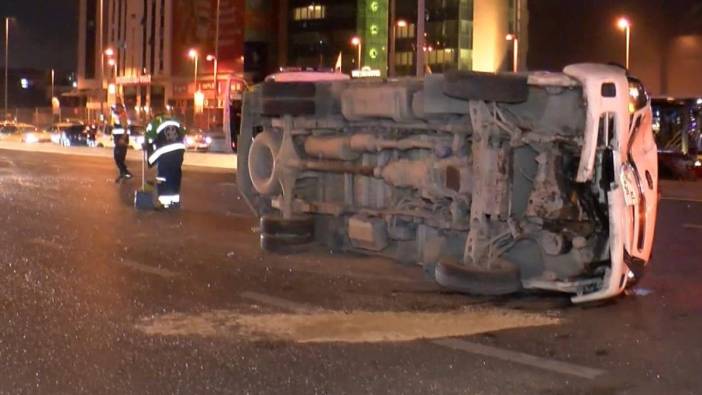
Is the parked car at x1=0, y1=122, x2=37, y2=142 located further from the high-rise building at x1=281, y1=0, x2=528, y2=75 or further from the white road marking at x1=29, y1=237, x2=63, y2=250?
the white road marking at x1=29, y1=237, x2=63, y2=250

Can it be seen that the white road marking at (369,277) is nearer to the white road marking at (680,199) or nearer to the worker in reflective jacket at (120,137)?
the worker in reflective jacket at (120,137)

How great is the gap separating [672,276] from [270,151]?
4.09 meters

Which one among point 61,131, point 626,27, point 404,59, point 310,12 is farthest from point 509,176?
point 310,12

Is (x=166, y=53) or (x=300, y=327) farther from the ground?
(x=166, y=53)

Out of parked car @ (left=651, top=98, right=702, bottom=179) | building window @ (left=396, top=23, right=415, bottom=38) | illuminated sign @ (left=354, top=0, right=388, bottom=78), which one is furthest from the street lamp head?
illuminated sign @ (left=354, top=0, right=388, bottom=78)

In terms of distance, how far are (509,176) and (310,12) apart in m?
80.8

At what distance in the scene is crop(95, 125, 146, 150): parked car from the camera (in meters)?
41.4

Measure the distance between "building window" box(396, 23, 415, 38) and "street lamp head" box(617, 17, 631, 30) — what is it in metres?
31.3

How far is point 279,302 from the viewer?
7715 mm

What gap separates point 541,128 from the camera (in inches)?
299

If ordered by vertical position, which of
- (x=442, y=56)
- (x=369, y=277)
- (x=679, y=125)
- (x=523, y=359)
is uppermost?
(x=442, y=56)

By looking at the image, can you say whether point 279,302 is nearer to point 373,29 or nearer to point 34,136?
point 34,136

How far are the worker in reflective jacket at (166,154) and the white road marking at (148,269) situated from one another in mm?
4785

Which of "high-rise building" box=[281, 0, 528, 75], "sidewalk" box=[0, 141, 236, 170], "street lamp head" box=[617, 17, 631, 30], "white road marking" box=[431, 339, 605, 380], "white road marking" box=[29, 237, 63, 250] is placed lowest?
"white road marking" box=[431, 339, 605, 380]
